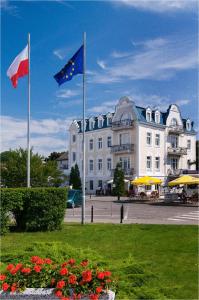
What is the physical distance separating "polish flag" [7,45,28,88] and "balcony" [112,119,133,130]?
1593 inches

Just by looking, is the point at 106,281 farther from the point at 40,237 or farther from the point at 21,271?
the point at 40,237

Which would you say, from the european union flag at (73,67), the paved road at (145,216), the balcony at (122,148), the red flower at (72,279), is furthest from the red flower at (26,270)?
the balcony at (122,148)

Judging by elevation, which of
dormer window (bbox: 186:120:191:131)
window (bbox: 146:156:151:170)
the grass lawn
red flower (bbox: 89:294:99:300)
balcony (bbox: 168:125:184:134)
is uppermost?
dormer window (bbox: 186:120:191:131)

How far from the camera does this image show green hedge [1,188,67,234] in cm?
1468

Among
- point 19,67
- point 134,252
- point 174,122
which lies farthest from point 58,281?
point 174,122

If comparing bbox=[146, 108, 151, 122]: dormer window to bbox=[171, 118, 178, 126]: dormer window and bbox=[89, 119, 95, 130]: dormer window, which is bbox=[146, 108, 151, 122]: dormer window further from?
bbox=[89, 119, 95, 130]: dormer window

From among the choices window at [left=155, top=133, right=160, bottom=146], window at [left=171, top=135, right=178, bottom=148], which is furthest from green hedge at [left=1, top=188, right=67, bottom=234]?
window at [left=171, top=135, right=178, bottom=148]

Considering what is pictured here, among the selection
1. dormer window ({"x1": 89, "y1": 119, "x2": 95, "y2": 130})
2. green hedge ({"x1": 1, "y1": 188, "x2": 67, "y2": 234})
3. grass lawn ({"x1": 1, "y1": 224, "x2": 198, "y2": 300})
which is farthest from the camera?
dormer window ({"x1": 89, "y1": 119, "x2": 95, "y2": 130})

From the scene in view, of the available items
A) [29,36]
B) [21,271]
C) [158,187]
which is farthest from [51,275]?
[158,187]

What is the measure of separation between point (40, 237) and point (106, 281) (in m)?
9.04

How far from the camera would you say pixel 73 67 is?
1850 cm

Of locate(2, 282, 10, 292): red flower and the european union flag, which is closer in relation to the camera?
locate(2, 282, 10, 292): red flower

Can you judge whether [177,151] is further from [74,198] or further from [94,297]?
[94,297]

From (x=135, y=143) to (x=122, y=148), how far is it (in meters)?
2.12
